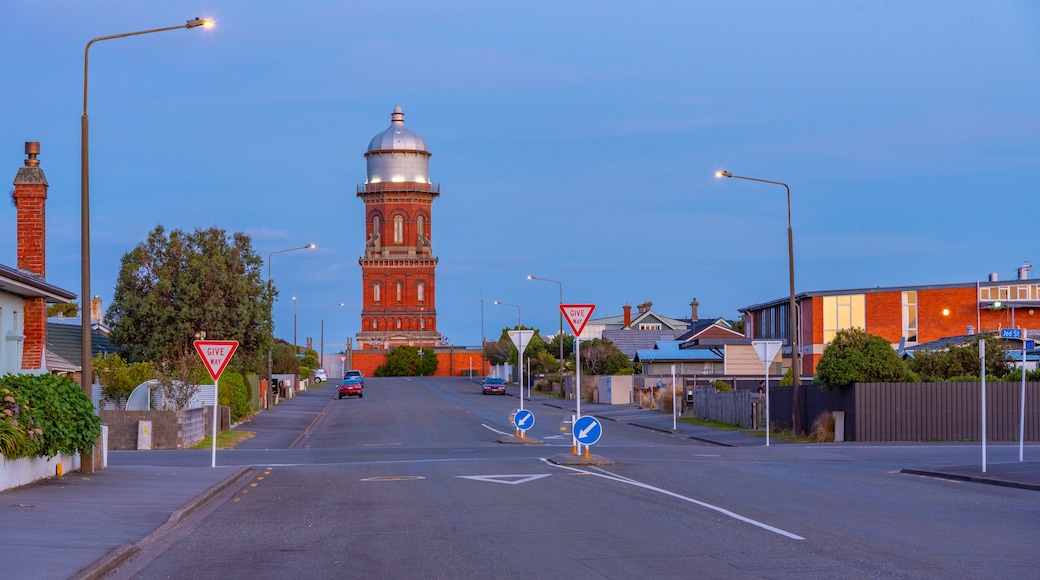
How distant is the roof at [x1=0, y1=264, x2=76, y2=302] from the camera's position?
2319cm

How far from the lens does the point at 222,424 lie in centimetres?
3991

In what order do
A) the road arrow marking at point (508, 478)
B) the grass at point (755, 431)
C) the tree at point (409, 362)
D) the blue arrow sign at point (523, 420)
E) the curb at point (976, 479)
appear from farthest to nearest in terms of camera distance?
the tree at point (409, 362)
the grass at point (755, 431)
the blue arrow sign at point (523, 420)
the road arrow marking at point (508, 478)
the curb at point (976, 479)

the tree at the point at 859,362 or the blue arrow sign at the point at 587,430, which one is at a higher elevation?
the tree at the point at 859,362

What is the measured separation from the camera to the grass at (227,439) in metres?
34.4

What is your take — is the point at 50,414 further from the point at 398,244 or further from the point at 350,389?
the point at 398,244

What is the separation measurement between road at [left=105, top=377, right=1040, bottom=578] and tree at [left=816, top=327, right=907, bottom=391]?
8122mm

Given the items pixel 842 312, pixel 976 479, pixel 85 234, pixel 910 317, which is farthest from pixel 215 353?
pixel 910 317

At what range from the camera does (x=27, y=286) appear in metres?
24.6

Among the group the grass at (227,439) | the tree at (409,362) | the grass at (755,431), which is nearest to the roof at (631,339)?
the tree at (409,362)

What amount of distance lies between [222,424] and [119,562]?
96.2 ft

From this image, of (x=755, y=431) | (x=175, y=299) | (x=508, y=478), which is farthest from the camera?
(x=175, y=299)

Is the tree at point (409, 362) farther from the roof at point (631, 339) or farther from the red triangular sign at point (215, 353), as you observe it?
the red triangular sign at point (215, 353)

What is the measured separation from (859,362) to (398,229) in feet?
316

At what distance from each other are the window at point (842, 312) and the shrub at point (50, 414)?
153 ft
